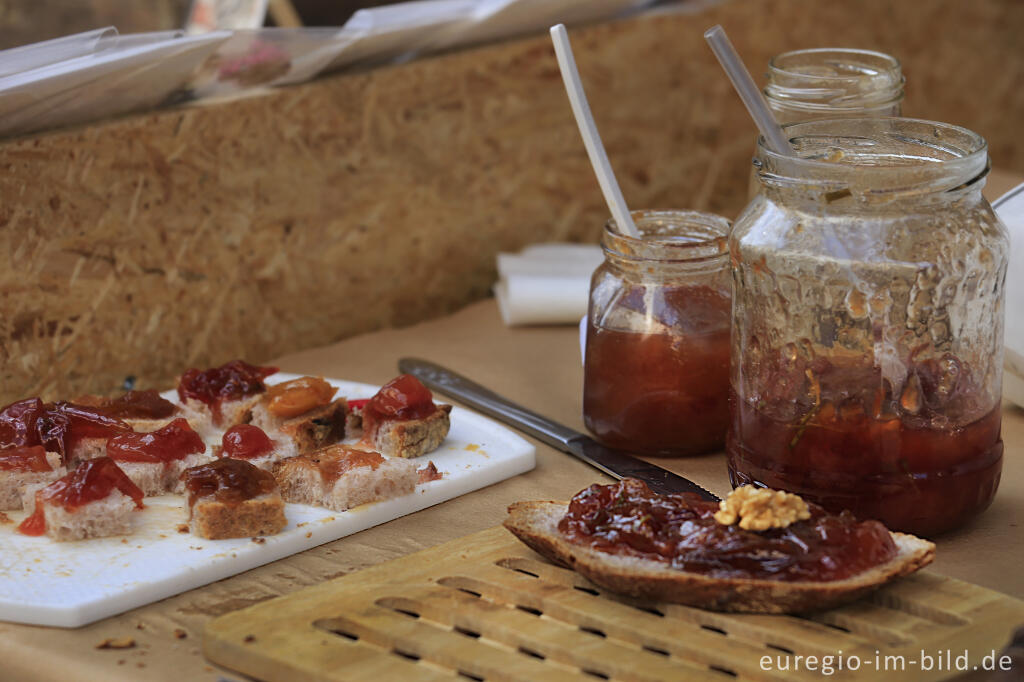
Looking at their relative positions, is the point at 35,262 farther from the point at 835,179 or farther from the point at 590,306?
the point at 835,179

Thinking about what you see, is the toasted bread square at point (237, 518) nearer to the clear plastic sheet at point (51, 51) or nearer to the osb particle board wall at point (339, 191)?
the osb particle board wall at point (339, 191)

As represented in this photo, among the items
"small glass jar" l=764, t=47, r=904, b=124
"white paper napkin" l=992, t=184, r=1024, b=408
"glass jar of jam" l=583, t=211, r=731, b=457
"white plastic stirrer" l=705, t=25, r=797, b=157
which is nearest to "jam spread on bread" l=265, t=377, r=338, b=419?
"glass jar of jam" l=583, t=211, r=731, b=457

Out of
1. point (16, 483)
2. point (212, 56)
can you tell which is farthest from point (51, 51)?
point (16, 483)

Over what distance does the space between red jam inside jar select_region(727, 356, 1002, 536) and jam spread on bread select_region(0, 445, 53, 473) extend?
3.15ft

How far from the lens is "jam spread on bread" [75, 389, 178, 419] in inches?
70.4

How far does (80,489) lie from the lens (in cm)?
152

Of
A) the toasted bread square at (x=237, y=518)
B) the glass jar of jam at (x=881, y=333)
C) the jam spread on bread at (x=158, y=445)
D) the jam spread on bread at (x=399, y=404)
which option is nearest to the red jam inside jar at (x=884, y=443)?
the glass jar of jam at (x=881, y=333)

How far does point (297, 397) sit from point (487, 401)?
1.08 ft

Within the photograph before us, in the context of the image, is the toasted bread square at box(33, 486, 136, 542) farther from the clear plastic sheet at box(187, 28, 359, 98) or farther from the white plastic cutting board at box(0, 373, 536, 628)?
the clear plastic sheet at box(187, 28, 359, 98)

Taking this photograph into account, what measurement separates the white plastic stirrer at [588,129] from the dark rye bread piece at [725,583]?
57 centimetres

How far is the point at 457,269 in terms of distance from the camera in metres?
2.63

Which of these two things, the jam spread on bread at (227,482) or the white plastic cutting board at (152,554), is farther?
the jam spread on bread at (227,482)

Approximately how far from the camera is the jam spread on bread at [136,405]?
179 centimetres

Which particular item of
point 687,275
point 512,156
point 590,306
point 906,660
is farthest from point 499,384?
point 906,660
